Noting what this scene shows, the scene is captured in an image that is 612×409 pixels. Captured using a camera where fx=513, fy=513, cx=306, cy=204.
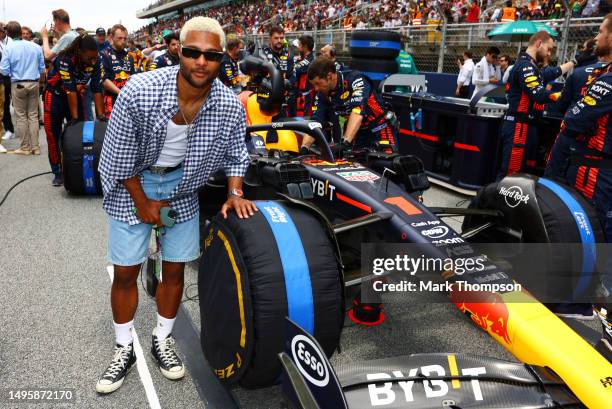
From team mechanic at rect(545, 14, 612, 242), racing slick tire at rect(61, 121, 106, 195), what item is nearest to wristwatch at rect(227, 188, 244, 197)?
team mechanic at rect(545, 14, 612, 242)

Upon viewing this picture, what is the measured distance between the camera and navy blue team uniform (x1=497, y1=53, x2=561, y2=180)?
5121 millimetres

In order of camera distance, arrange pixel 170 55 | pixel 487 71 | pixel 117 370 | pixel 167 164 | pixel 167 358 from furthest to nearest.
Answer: pixel 487 71, pixel 170 55, pixel 167 358, pixel 117 370, pixel 167 164

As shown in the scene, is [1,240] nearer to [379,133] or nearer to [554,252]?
[379,133]

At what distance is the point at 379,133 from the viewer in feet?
15.2

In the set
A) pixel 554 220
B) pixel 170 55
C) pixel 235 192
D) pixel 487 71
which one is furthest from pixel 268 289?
pixel 487 71

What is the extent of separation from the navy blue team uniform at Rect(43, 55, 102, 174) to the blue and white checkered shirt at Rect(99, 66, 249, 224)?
400cm

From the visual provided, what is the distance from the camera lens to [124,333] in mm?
2549

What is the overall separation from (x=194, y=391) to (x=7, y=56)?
676 centimetres

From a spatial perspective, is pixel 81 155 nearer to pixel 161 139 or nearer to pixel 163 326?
pixel 163 326

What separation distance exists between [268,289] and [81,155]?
13.7 ft

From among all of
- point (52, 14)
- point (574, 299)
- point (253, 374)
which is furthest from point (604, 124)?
point (52, 14)

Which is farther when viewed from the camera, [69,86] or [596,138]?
[69,86]

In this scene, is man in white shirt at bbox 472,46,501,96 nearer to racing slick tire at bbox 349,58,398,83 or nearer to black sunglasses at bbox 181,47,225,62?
racing slick tire at bbox 349,58,398,83

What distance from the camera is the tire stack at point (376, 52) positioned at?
7438mm
